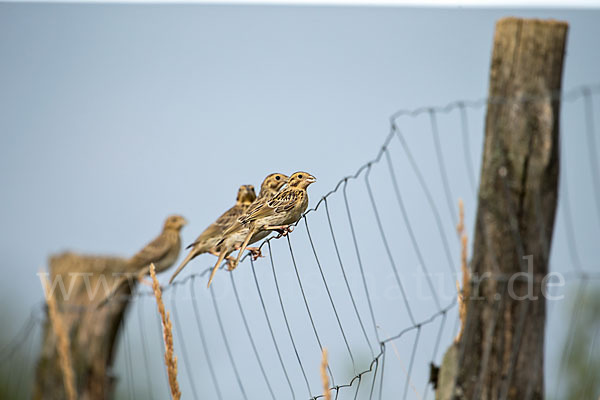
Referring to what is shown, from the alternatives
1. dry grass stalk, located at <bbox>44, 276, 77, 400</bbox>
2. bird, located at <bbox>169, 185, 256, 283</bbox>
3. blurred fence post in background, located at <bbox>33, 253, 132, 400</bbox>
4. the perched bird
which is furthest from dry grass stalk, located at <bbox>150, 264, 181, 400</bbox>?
the perched bird

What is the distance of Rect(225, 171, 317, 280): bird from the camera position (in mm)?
7477

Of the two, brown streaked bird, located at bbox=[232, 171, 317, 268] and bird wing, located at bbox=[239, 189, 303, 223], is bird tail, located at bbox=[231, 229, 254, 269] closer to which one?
brown streaked bird, located at bbox=[232, 171, 317, 268]

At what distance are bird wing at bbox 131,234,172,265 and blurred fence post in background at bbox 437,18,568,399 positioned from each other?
260 inches

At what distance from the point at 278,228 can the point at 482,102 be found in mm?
4153

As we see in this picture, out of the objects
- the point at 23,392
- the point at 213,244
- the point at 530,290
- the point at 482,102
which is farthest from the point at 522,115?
the point at 213,244

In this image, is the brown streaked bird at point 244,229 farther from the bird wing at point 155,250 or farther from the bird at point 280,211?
the bird wing at point 155,250

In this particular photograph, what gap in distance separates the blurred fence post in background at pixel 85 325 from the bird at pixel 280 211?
174 centimetres

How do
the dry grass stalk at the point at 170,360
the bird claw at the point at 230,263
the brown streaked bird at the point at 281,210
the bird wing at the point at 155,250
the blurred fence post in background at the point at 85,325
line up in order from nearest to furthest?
the dry grass stalk at the point at 170,360 → the blurred fence post in background at the point at 85,325 → the bird claw at the point at 230,263 → the brown streaked bird at the point at 281,210 → the bird wing at the point at 155,250

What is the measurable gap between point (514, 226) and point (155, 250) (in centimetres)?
737

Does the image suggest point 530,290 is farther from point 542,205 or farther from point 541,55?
point 541,55

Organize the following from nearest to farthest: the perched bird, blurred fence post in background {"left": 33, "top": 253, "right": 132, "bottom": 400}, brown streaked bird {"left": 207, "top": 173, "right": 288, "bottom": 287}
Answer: blurred fence post in background {"left": 33, "top": 253, "right": 132, "bottom": 400} → brown streaked bird {"left": 207, "top": 173, "right": 288, "bottom": 287} → the perched bird

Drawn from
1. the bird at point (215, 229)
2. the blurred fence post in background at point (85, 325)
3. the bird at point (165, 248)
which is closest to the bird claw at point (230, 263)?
the bird at point (215, 229)

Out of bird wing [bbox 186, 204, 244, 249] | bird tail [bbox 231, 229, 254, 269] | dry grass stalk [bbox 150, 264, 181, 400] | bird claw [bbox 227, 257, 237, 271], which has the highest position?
bird wing [bbox 186, 204, 244, 249]

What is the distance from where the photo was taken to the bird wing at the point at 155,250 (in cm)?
962
